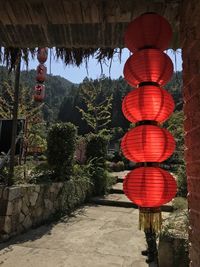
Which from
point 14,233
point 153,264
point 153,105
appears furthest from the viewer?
point 14,233

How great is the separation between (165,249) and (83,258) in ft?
5.38

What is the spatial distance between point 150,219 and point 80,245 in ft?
15.7

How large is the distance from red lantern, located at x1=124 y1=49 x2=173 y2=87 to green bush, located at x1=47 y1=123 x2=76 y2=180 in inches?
306

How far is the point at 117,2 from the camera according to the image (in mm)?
2412

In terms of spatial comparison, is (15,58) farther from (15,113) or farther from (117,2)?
(15,113)

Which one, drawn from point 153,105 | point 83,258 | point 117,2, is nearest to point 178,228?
point 83,258

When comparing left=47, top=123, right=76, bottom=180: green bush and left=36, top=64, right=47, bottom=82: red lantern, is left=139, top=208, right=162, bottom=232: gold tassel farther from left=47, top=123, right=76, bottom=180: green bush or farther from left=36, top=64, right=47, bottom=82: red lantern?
left=36, top=64, right=47, bottom=82: red lantern

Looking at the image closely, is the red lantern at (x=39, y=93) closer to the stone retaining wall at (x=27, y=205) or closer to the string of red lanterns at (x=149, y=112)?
the stone retaining wall at (x=27, y=205)

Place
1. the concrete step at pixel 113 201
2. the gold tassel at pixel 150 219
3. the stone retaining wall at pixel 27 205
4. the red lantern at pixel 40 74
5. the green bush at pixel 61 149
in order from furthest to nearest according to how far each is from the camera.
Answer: the red lantern at pixel 40 74 → the concrete step at pixel 113 201 → the green bush at pixel 61 149 → the stone retaining wall at pixel 27 205 → the gold tassel at pixel 150 219

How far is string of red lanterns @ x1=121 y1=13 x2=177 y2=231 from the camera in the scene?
2.34 m

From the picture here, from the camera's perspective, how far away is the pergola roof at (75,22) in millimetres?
2463

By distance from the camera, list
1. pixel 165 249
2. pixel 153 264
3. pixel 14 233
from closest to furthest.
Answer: pixel 165 249
pixel 153 264
pixel 14 233

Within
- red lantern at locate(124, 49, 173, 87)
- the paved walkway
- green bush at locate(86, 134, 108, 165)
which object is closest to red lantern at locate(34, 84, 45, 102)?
Answer: green bush at locate(86, 134, 108, 165)

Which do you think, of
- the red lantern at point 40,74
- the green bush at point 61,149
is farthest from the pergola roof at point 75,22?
the red lantern at point 40,74
